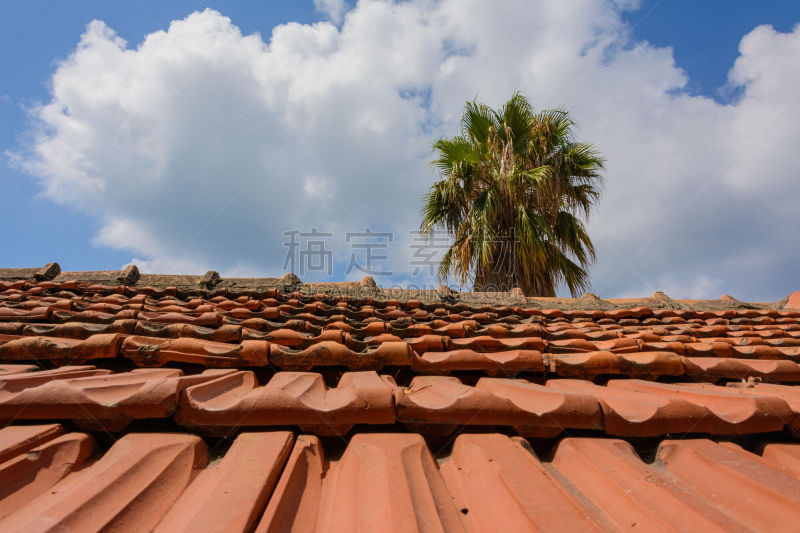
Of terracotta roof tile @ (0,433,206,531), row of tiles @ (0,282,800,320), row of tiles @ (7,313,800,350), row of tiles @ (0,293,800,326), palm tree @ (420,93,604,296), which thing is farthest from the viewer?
palm tree @ (420,93,604,296)

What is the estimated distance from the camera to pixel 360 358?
1907mm

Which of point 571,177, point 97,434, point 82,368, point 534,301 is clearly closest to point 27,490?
point 97,434

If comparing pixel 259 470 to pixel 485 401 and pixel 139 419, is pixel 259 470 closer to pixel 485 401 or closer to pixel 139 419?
pixel 139 419

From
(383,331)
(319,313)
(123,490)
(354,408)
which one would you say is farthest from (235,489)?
(319,313)

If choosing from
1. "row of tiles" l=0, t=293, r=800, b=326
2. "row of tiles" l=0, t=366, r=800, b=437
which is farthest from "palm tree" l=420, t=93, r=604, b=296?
"row of tiles" l=0, t=366, r=800, b=437

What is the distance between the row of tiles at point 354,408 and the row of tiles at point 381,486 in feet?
0.18

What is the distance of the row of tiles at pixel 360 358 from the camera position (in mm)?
1812

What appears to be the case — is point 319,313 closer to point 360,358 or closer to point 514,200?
point 360,358

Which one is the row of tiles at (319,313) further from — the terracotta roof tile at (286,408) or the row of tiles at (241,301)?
the terracotta roof tile at (286,408)

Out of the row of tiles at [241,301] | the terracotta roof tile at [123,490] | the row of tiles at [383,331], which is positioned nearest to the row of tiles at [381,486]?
the terracotta roof tile at [123,490]

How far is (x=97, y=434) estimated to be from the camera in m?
1.22

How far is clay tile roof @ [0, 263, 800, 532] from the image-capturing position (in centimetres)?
94

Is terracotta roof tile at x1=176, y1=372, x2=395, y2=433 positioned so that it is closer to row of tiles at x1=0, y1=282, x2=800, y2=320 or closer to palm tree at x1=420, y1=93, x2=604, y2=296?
row of tiles at x1=0, y1=282, x2=800, y2=320

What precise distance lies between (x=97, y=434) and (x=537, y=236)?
8.00 metres
